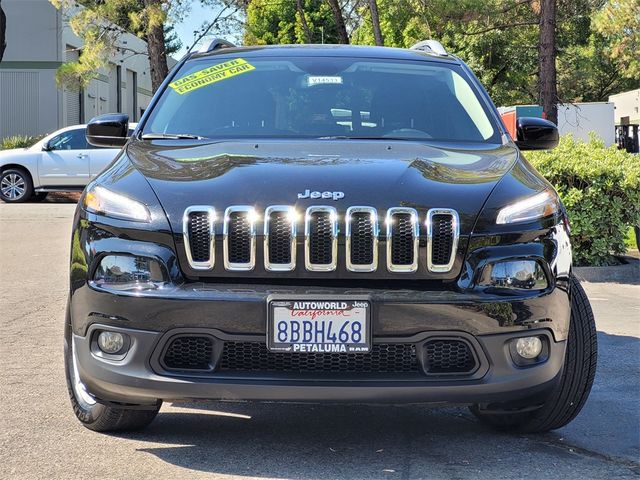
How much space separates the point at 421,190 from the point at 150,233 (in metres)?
1.05

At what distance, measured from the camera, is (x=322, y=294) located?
3.76m

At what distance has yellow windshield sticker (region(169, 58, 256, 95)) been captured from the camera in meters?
5.47

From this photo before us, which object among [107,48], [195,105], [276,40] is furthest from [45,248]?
[276,40]

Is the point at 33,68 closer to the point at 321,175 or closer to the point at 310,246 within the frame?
the point at 321,175

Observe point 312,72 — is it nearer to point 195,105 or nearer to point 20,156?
point 195,105

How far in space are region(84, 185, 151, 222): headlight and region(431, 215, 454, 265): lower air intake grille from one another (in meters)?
1.08

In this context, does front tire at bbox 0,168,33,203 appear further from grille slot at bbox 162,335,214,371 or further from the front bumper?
grille slot at bbox 162,335,214,371

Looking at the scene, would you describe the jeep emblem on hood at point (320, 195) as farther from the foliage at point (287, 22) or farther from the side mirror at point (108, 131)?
the foliage at point (287, 22)

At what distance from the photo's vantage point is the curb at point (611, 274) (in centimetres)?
1019

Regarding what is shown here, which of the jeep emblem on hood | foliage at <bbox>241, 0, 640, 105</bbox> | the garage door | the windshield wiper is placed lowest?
the jeep emblem on hood

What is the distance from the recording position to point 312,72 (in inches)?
218

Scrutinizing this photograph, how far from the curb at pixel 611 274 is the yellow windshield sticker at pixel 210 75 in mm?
5565

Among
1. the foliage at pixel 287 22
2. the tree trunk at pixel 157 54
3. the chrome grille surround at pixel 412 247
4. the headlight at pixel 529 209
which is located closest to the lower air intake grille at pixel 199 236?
the chrome grille surround at pixel 412 247

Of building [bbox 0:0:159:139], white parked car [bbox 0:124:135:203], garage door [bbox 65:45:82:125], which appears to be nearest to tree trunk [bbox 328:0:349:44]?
white parked car [bbox 0:124:135:203]
